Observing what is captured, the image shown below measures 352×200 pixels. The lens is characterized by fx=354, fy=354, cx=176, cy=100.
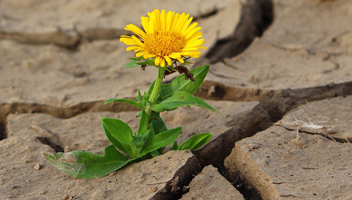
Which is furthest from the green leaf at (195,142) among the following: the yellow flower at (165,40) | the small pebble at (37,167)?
the small pebble at (37,167)

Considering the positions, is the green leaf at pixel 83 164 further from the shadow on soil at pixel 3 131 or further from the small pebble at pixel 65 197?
the shadow on soil at pixel 3 131

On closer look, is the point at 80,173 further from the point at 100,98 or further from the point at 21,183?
the point at 100,98

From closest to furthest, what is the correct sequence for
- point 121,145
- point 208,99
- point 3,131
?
point 121,145 → point 3,131 → point 208,99

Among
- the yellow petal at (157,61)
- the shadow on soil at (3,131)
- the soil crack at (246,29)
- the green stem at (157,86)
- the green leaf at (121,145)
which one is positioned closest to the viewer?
the yellow petal at (157,61)

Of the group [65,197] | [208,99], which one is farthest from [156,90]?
[208,99]

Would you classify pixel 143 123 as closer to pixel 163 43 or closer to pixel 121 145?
pixel 121 145

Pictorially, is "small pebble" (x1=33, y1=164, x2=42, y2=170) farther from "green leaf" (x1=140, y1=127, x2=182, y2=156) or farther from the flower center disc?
the flower center disc
